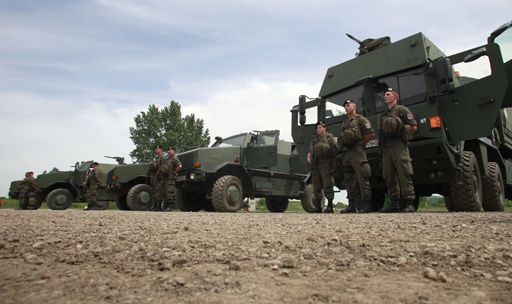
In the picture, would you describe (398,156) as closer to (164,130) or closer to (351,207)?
(351,207)

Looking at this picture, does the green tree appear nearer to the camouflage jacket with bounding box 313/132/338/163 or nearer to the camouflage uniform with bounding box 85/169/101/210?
the camouflage uniform with bounding box 85/169/101/210

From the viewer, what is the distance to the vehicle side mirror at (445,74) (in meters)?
4.93

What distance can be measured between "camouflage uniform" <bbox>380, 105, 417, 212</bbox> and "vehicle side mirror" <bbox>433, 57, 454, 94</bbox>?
529mm

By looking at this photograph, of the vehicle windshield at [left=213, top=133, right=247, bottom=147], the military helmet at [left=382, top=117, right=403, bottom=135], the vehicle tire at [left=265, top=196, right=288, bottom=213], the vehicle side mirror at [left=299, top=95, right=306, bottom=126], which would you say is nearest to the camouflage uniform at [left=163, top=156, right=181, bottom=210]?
the vehicle windshield at [left=213, top=133, right=247, bottom=147]

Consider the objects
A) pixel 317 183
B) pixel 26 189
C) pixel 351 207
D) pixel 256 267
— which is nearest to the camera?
pixel 256 267

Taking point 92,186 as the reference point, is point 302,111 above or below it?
above

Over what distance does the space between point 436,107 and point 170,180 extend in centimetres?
552

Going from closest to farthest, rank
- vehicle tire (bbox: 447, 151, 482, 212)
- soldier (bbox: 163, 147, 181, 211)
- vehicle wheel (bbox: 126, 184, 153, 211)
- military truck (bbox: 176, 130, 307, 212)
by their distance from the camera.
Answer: vehicle tire (bbox: 447, 151, 482, 212), military truck (bbox: 176, 130, 307, 212), soldier (bbox: 163, 147, 181, 211), vehicle wheel (bbox: 126, 184, 153, 211)

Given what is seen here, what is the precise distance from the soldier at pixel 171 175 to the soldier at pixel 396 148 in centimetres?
452

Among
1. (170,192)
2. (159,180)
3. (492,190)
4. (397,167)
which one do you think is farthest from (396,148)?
(159,180)

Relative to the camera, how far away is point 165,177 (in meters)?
8.71

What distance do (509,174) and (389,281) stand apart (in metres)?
7.32

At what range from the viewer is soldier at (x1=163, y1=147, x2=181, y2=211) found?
8.26 m

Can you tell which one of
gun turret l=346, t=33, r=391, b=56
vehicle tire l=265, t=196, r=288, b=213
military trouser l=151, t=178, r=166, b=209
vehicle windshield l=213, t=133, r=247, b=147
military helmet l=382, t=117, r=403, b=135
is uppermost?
gun turret l=346, t=33, r=391, b=56
